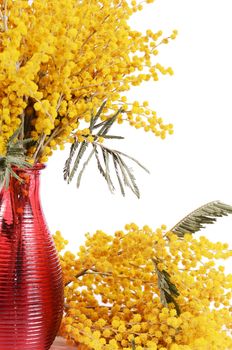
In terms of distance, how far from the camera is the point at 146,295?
1.06 m

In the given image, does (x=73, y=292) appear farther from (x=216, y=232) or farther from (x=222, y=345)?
(x=216, y=232)

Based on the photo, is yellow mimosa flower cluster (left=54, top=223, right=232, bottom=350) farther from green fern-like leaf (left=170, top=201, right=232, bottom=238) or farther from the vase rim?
the vase rim

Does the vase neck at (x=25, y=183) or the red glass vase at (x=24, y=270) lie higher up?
the vase neck at (x=25, y=183)

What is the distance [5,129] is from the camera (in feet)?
2.95

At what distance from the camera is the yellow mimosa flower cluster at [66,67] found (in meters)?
0.88

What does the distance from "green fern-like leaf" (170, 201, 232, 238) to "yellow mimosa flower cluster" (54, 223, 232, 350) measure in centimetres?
5

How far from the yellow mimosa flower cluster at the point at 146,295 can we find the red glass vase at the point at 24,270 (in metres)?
0.06

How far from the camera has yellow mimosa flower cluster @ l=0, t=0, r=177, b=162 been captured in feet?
2.87

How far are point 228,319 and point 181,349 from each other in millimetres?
106

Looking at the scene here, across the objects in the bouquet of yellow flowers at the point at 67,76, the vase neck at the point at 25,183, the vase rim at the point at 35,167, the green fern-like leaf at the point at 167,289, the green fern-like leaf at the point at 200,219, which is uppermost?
the bouquet of yellow flowers at the point at 67,76

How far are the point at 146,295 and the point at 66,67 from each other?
0.37 meters

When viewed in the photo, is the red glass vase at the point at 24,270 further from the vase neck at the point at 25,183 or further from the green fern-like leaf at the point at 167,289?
the green fern-like leaf at the point at 167,289

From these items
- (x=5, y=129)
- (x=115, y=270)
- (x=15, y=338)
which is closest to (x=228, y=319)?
(x=115, y=270)

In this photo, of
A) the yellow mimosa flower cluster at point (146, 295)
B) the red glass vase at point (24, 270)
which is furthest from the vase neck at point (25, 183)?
the yellow mimosa flower cluster at point (146, 295)
